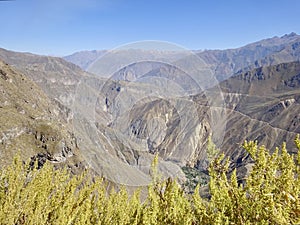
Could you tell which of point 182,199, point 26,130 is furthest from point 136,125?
point 26,130

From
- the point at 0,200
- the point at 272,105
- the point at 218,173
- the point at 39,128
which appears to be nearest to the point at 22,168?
the point at 0,200

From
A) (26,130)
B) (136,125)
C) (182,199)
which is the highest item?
(182,199)

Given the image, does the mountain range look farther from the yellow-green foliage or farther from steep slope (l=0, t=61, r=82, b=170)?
the yellow-green foliage

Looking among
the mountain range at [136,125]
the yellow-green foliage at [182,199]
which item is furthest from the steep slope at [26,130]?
the yellow-green foliage at [182,199]

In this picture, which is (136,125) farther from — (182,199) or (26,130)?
(26,130)

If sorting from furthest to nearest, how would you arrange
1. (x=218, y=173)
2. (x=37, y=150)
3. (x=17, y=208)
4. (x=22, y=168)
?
1. (x=37, y=150)
2. (x=22, y=168)
3. (x=17, y=208)
4. (x=218, y=173)

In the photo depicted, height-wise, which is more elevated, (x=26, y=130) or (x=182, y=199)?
(x=182, y=199)

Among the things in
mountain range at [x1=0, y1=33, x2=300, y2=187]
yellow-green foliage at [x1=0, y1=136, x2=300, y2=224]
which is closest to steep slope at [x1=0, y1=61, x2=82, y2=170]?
mountain range at [x1=0, y1=33, x2=300, y2=187]

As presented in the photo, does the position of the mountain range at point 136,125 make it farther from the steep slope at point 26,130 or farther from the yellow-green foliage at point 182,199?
the yellow-green foliage at point 182,199

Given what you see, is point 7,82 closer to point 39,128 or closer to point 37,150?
point 39,128

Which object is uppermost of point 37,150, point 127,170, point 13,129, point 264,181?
point 264,181
